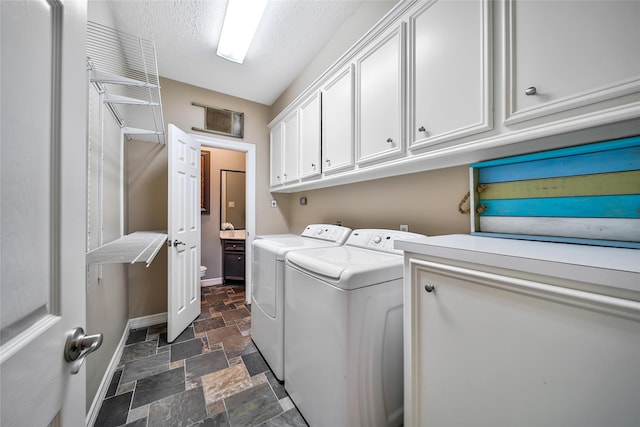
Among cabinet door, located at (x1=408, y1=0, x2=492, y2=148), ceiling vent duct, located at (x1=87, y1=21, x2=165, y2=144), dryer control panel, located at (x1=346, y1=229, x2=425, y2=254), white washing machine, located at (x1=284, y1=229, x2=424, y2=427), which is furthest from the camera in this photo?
dryer control panel, located at (x1=346, y1=229, x2=425, y2=254)

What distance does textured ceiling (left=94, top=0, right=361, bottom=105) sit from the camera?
5.75 ft

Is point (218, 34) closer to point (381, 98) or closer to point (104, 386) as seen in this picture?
point (381, 98)

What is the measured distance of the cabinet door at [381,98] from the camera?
1302mm

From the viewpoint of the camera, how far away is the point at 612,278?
53 centimetres

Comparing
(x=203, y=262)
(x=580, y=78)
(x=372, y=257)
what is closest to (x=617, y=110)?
(x=580, y=78)

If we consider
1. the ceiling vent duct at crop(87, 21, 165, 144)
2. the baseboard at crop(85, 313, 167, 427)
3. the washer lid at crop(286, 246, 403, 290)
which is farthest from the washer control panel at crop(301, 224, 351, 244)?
the baseboard at crop(85, 313, 167, 427)

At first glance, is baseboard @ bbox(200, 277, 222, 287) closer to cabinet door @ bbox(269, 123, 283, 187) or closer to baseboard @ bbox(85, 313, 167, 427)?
baseboard @ bbox(85, 313, 167, 427)

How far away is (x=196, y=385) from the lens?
62.9 inches

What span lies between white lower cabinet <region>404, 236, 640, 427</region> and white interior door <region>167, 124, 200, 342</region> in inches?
81.3

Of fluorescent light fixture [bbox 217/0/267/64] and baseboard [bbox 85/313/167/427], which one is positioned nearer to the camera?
baseboard [bbox 85/313/167/427]

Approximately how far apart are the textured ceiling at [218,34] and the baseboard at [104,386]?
257cm

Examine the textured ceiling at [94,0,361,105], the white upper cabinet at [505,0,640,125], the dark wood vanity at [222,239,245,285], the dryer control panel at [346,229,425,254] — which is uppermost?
the textured ceiling at [94,0,361,105]

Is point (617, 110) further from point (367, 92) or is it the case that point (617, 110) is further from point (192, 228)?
point (192, 228)

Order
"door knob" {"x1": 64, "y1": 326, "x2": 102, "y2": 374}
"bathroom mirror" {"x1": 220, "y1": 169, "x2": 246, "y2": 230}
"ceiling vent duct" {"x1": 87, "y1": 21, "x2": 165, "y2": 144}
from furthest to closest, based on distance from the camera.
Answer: "bathroom mirror" {"x1": 220, "y1": 169, "x2": 246, "y2": 230}, "ceiling vent duct" {"x1": 87, "y1": 21, "x2": 165, "y2": 144}, "door knob" {"x1": 64, "y1": 326, "x2": 102, "y2": 374}
